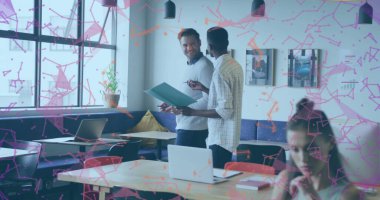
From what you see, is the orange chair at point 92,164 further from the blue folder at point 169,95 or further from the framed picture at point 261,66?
the framed picture at point 261,66

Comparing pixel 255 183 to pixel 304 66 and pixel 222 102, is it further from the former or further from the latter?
pixel 304 66

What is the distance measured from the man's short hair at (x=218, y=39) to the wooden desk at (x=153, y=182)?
73cm

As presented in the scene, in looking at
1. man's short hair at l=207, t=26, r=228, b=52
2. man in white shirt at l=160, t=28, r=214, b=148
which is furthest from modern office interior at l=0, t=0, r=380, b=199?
man's short hair at l=207, t=26, r=228, b=52

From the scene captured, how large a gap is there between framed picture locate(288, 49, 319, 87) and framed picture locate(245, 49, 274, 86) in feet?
1.62

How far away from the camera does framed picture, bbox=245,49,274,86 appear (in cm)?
633

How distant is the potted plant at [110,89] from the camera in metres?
6.19

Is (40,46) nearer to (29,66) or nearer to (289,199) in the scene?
(29,66)

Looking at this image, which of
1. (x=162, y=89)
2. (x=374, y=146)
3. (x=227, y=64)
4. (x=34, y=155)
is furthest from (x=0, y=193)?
(x=374, y=146)

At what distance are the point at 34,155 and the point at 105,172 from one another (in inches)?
65.7

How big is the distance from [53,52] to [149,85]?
2825mm

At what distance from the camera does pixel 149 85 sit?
763 cm

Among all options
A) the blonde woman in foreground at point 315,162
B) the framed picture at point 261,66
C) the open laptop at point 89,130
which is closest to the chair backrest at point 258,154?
the blonde woman in foreground at point 315,162

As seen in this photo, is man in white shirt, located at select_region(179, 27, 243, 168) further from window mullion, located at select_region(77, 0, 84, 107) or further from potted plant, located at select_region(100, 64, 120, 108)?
potted plant, located at select_region(100, 64, 120, 108)

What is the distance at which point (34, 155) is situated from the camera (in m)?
Result: 4.27
